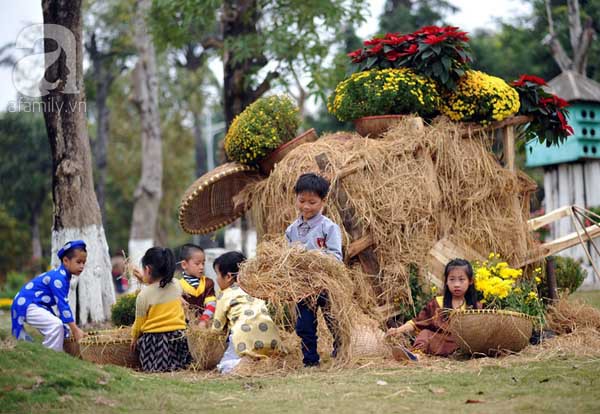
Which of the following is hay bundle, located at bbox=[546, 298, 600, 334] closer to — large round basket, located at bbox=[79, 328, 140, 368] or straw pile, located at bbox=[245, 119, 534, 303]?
straw pile, located at bbox=[245, 119, 534, 303]

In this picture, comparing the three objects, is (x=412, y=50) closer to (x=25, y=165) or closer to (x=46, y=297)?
(x=46, y=297)

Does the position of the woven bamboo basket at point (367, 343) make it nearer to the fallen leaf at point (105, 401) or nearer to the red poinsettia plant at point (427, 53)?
the fallen leaf at point (105, 401)

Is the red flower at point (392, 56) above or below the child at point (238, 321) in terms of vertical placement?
above

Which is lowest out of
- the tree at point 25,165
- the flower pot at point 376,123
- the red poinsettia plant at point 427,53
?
the flower pot at point 376,123

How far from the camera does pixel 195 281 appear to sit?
8625 millimetres

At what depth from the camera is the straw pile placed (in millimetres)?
8273

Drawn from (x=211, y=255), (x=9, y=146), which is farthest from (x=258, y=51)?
(x=9, y=146)

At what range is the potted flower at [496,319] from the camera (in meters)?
6.78

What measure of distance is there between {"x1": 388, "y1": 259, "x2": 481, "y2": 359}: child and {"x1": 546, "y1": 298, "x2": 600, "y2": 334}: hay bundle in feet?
4.25

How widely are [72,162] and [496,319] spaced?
6162 millimetres

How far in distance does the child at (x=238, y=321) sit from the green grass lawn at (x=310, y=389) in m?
0.56

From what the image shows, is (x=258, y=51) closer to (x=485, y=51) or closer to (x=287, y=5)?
(x=287, y=5)

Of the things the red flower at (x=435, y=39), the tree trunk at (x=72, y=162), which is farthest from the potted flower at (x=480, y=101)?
the tree trunk at (x=72, y=162)

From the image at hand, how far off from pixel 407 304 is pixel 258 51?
26.6 feet
